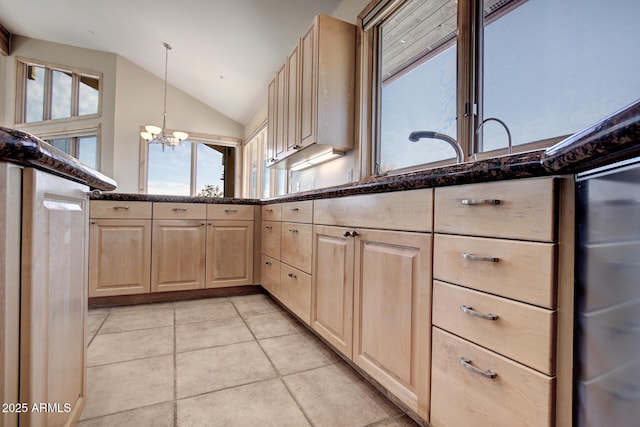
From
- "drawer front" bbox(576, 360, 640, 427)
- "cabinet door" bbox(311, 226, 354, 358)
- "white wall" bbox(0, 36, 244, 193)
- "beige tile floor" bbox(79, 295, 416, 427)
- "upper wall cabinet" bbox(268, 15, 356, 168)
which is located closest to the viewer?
"drawer front" bbox(576, 360, 640, 427)

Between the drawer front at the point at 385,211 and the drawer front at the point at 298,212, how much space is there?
19 cm

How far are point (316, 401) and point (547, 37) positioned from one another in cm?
183

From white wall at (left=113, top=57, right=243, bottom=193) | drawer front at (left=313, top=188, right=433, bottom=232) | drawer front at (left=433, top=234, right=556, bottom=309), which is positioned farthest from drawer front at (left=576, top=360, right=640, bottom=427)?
white wall at (left=113, top=57, right=243, bottom=193)

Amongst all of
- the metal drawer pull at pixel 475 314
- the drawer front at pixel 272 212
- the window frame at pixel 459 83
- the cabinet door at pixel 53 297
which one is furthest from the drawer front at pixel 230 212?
the metal drawer pull at pixel 475 314

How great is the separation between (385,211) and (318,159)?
1.70 metres

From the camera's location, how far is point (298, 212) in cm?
195

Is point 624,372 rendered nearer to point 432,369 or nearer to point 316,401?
point 432,369

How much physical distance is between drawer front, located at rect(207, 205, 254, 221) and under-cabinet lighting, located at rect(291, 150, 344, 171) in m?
0.67

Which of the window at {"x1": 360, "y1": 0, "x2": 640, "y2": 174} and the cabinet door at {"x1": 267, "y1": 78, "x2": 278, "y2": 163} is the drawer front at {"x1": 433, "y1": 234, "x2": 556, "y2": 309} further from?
the cabinet door at {"x1": 267, "y1": 78, "x2": 278, "y2": 163}

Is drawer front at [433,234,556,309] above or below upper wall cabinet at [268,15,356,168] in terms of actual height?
below

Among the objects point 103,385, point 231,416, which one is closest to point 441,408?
point 231,416

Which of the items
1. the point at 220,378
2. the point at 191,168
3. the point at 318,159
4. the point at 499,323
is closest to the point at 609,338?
the point at 499,323

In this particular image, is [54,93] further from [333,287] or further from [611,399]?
[611,399]

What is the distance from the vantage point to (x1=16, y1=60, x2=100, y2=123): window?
5699 mm
